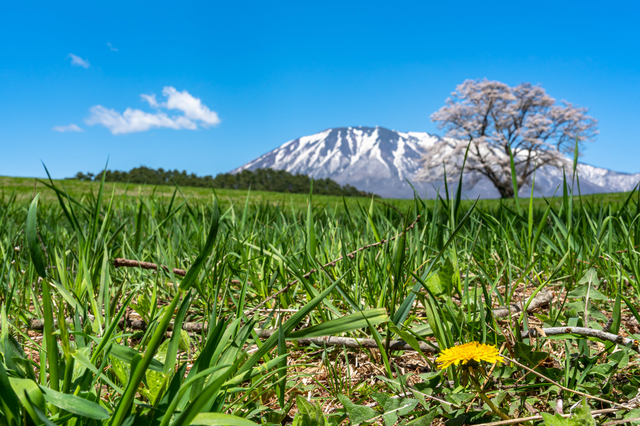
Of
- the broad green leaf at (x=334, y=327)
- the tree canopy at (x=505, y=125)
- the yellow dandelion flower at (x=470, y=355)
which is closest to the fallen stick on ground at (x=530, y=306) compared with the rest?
the yellow dandelion flower at (x=470, y=355)

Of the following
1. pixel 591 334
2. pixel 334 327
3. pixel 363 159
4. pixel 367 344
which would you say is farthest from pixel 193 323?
pixel 363 159

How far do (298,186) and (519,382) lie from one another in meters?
47.2

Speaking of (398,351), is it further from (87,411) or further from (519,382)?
(87,411)

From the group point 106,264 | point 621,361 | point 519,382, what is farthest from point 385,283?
point 106,264

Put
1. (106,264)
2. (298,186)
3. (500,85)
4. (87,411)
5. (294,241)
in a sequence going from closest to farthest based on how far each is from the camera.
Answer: (87,411), (106,264), (294,241), (500,85), (298,186)

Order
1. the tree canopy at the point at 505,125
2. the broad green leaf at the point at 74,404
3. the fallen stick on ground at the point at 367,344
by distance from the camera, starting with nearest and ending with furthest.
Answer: the broad green leaf at the point at 74,404 → the fallen stick on ground at the point at 367,344 → the tree canopy at the point at 505,125

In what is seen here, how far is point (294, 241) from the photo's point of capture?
1.96 meters

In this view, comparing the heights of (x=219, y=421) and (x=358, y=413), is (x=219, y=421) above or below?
above

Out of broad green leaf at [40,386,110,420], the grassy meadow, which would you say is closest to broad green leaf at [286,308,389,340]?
the grassy meadow

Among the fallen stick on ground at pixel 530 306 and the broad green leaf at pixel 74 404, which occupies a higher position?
the broad green leaf at pixel 74 404

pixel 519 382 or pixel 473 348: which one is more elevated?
pixel 473 348

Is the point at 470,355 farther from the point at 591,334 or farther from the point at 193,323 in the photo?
the point at 193,323

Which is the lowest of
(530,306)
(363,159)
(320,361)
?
(320,361)

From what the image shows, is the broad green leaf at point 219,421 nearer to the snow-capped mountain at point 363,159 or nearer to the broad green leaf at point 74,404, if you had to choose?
the broad green leaf at point 74,404
